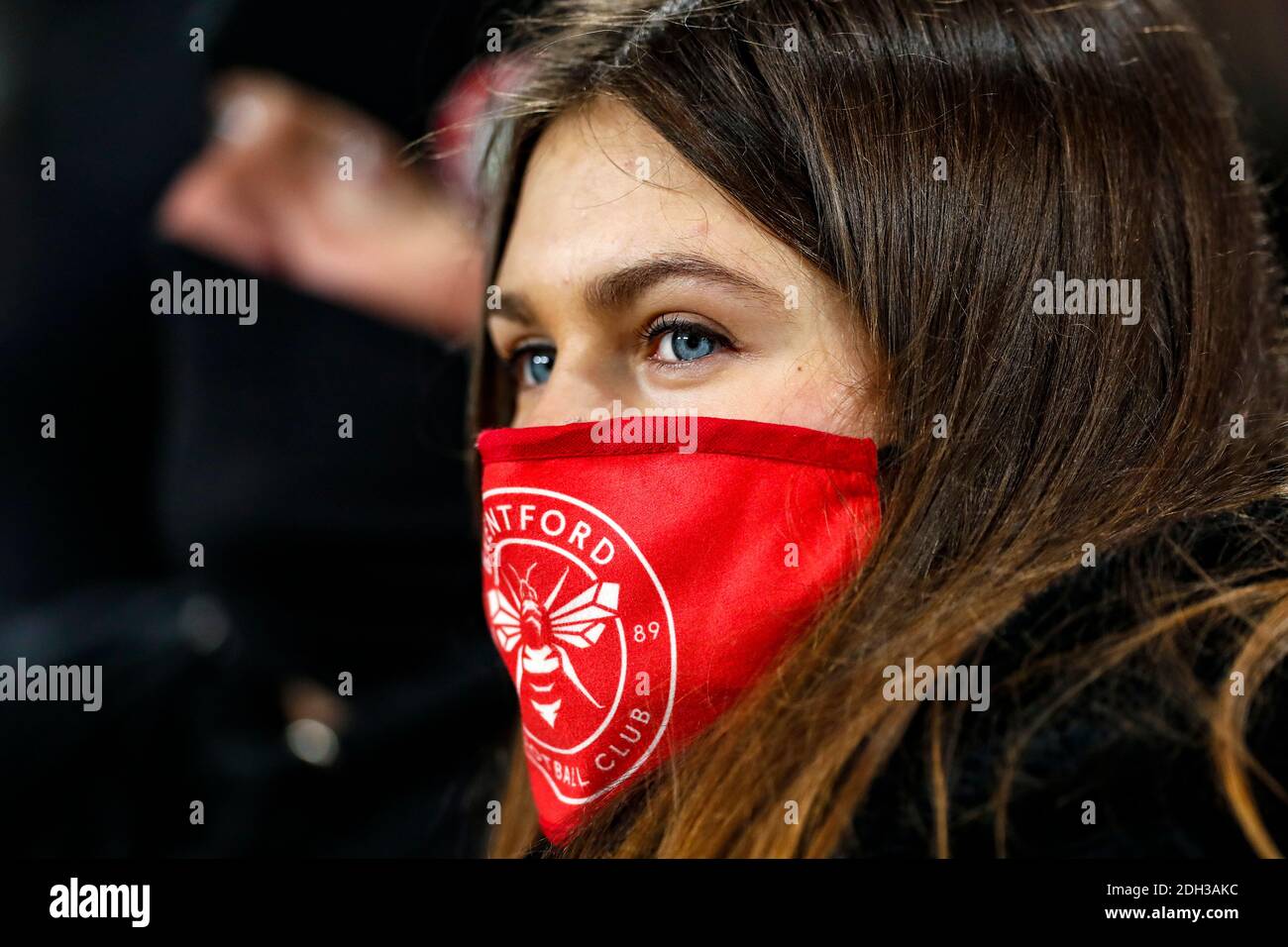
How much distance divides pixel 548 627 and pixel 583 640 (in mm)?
42

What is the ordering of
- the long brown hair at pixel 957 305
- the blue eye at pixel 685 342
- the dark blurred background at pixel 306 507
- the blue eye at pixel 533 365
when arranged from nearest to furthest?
the long brown hair at pixel 957 305 < the blue eye at pixel 685 342 < the blue eye at pixel 533 365 < the dark blurred background at pixel 306 507

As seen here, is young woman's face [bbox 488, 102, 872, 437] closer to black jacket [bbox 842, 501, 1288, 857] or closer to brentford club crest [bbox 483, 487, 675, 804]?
brentford club crest [bbox 483, 487, 675, 804]

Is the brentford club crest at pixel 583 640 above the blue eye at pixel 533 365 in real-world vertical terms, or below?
below

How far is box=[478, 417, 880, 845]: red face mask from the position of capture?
3.20 feet

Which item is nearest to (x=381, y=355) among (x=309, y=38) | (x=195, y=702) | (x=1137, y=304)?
(x=309, y=38)

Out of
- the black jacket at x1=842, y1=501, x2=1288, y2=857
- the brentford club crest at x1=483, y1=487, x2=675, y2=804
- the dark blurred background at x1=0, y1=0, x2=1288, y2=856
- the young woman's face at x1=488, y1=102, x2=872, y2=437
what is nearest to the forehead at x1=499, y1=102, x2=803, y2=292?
the young woman's face at x1=488, y1=102, x2=872, y2=437

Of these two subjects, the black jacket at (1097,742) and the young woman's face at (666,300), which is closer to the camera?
the black jacket at (1097,742)

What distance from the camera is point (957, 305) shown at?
1009mm

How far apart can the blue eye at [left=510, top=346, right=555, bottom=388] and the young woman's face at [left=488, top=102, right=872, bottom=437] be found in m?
0.12

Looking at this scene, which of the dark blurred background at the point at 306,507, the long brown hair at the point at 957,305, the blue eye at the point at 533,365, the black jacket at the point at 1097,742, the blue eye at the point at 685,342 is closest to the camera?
the black jacket at the point at 1097,742

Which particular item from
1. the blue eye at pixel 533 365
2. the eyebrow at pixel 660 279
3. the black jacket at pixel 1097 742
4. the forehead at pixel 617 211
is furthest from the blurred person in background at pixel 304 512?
the black jacket at pixel 1097 742

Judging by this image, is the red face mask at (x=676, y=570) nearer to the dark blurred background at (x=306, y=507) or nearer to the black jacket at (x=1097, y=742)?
the black jacket at (x=1097, y=742)

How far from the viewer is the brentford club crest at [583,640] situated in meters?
0.99

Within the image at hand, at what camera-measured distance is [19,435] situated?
256 centimetres
